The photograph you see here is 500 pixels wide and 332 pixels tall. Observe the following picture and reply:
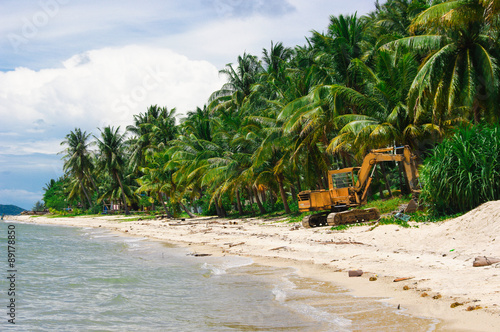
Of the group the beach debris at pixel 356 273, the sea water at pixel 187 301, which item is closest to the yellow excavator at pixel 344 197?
the sea water at pixel 187 301

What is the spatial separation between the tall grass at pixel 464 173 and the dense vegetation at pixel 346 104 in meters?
0.12

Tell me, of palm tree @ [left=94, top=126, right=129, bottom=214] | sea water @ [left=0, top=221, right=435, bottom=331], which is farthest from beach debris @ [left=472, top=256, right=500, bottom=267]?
palm tree @ [left=94, top=126, right=129, bottom=214]

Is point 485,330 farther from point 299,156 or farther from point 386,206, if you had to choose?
point 299,156

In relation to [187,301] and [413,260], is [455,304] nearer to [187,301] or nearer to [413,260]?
[413,260]

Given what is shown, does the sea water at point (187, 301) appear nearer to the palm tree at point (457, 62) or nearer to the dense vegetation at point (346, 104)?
the dense vegetation at point (346, 104)

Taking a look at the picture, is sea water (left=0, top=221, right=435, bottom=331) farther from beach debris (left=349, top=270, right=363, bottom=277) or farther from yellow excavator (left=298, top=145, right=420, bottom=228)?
yellow excavator (left=298, top=145, right=420, bottom=228)

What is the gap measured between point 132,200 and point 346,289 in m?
57.7

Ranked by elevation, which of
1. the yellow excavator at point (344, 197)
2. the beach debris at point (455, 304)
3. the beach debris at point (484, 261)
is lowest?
the beach debris at point (455, 304)

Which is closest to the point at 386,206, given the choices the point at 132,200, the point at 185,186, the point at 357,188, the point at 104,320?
the point at 357,188

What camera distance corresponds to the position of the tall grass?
1427cm

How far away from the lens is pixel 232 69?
153 ft

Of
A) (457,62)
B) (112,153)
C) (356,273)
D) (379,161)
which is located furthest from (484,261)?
(112,153)

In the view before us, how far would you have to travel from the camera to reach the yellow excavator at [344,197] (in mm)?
19672

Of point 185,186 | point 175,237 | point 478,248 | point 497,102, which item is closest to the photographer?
point 478,248
